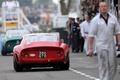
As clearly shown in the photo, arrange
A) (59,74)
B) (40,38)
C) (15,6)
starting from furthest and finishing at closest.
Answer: (15,6), (40,38), (59,74)

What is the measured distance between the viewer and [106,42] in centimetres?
1467

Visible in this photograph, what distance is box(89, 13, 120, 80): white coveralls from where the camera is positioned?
14.6 metres

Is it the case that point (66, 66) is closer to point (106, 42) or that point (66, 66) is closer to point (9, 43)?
point (106, 42)

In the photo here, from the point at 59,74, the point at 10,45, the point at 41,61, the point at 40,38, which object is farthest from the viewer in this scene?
the point at 10,45

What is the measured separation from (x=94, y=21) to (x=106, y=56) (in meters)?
0.85

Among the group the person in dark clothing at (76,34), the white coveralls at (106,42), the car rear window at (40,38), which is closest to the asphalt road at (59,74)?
the car rear window at (40,38)

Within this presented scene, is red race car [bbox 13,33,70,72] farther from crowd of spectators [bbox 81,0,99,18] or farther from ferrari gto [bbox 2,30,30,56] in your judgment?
ferrari gto [bbox 2,30,30,56]

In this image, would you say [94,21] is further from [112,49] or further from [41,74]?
[41,74]

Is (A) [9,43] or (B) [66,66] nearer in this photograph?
(B) [66,66]

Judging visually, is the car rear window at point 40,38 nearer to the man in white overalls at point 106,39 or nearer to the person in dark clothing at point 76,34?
the man in white overalls at point 106,39

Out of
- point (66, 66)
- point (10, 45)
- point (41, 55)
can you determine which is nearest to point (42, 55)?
point (41, 55)

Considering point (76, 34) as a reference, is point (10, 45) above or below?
below

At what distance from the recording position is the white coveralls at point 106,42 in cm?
1465

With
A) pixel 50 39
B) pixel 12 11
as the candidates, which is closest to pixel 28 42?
pixel 50 39
